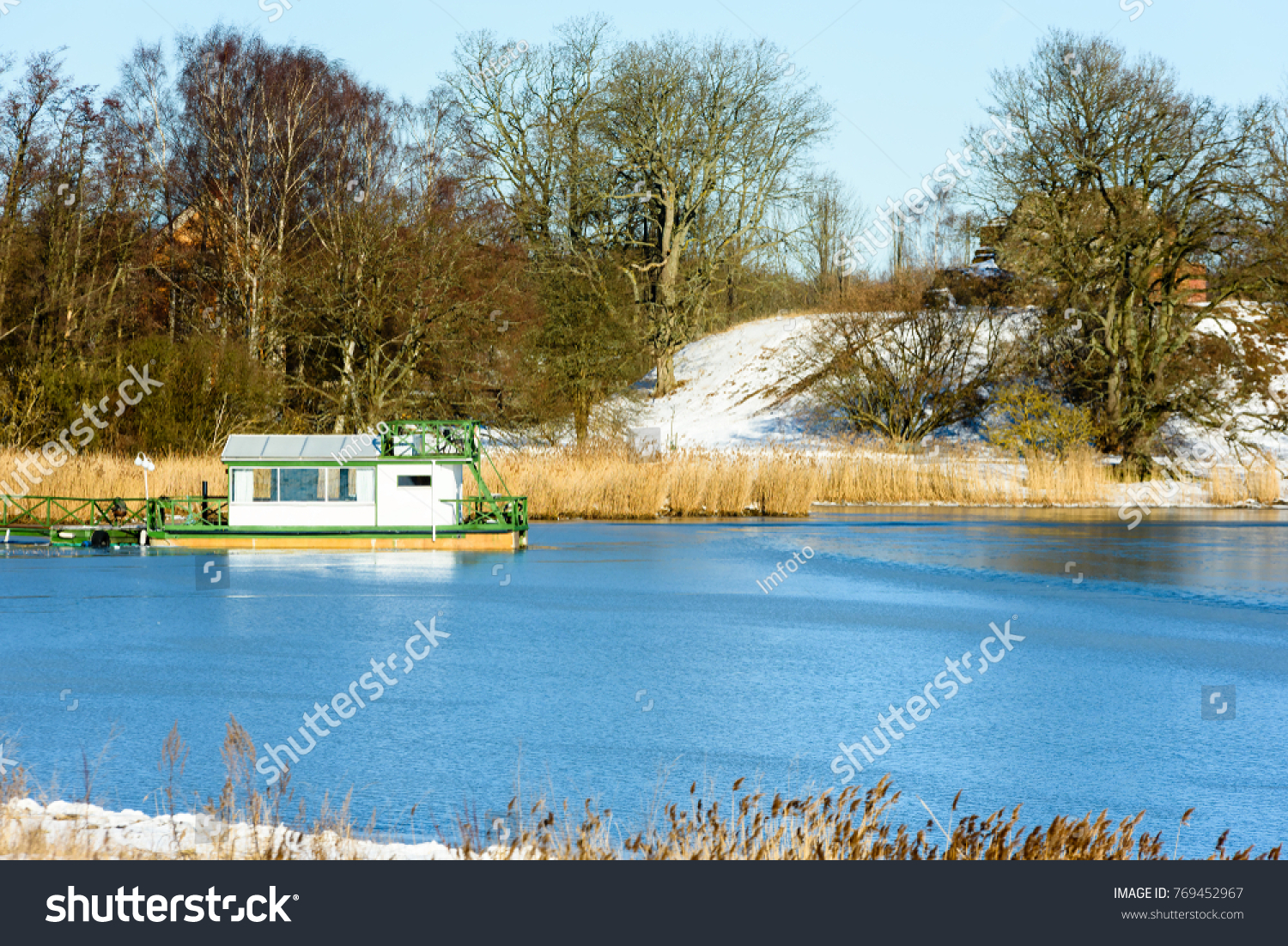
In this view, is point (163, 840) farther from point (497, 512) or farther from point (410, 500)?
point (497, 512)

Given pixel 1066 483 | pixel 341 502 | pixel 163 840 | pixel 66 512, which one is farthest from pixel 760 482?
pixel 163 840

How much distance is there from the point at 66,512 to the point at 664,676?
17027 mm

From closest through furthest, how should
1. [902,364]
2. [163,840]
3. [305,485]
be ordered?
1. [163,840]
2. [305,485]
3. [902,364]

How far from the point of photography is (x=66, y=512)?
24.6 metres

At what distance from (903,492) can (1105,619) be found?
17222mm

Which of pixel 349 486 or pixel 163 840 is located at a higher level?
pixel 349 486

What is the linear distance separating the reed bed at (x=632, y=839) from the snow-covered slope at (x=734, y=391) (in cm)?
3679

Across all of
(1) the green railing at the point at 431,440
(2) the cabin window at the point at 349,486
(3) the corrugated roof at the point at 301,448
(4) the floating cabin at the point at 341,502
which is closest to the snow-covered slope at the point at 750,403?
(1) the green railing at the point at 431,440

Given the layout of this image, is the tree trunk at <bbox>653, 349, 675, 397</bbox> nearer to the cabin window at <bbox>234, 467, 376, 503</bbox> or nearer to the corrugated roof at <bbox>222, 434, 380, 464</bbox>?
the corrugated roof at <bbox>222, 434, 380, 464</bbox>

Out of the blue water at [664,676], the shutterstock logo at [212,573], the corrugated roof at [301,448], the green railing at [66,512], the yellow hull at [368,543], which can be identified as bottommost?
the blue water at [664,676]

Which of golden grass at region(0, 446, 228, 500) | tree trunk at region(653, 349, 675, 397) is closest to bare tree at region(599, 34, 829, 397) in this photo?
tree trunk at region(653, 349, 675, 397)

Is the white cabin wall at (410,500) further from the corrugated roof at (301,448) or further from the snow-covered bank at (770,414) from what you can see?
the snow-covered bank at (770,414)

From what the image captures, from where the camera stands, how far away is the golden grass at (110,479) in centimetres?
2675

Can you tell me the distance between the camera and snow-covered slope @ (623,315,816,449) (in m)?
47.2
